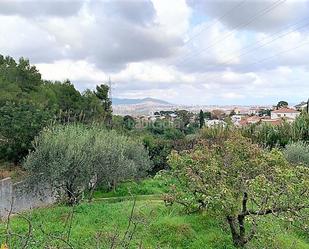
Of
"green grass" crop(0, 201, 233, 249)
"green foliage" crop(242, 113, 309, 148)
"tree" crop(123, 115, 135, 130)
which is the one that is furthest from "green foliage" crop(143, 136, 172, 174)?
"green grass" crop(0, 201, 233, 249)

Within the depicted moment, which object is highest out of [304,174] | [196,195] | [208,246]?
[304,174]

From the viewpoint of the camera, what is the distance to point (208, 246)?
33.8 feet

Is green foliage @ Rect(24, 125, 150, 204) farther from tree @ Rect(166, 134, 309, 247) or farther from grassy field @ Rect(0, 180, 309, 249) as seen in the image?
tree @ Rect(166, 134, 309, 247)

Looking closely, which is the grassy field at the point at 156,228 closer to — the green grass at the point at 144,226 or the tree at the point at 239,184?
the green grass at the point at 144,226

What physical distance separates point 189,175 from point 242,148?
1459 millimetres

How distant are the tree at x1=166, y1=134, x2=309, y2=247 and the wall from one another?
5482 mm

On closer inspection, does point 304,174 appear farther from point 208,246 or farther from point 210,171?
point 208,246

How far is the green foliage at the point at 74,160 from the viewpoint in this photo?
13.6 metres

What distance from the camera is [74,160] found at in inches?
541

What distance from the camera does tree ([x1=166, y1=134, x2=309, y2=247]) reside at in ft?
29.6

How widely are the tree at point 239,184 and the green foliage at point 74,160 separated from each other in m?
3.93

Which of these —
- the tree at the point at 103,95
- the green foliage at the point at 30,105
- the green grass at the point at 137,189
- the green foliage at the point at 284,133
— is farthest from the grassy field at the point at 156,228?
the tree at the point at 103,95

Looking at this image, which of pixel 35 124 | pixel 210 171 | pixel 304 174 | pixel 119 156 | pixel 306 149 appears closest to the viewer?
pixel 304 174

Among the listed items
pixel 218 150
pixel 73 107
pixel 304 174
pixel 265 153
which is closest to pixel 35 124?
pixel 218 150
